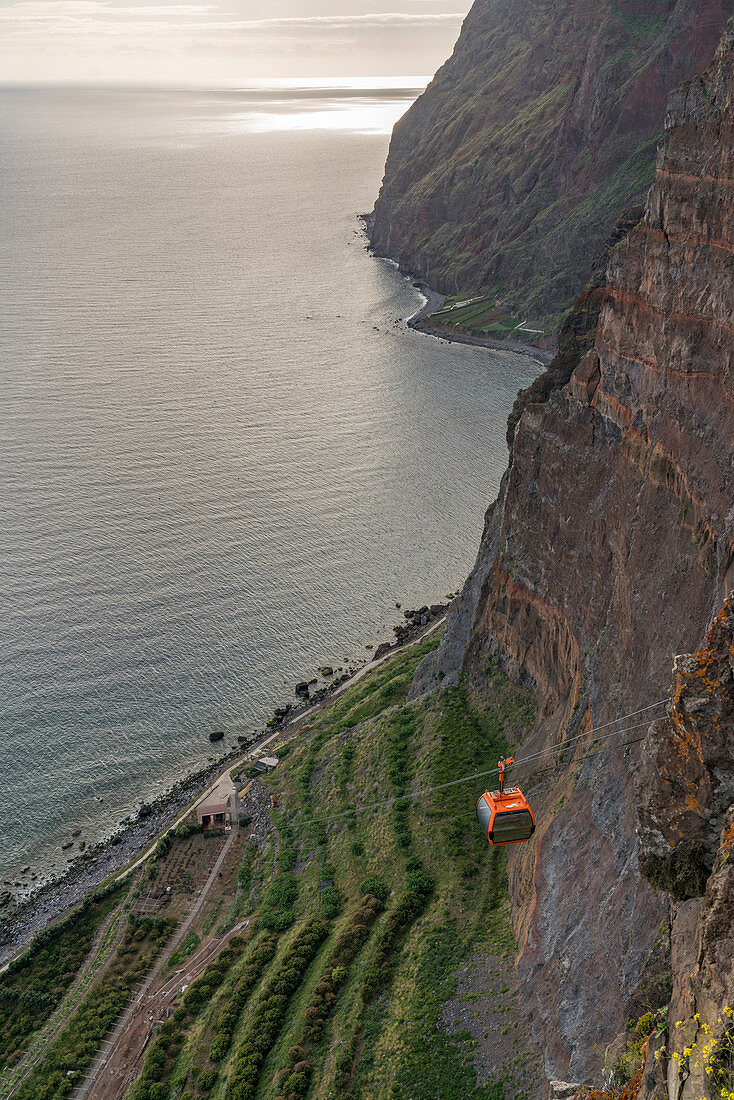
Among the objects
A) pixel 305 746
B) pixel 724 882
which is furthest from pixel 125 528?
pixel 724 882

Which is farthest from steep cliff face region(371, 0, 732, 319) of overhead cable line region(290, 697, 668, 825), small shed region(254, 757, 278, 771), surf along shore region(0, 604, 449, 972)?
overhead cable line region(290, 697, 668, 825)

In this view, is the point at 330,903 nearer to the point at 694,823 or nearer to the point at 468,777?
the point at 468,777

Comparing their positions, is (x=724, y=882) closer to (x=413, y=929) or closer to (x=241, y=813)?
(x=413, y=929)

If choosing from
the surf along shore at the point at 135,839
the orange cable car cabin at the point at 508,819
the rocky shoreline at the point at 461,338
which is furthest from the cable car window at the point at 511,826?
the rocky shoreline at the point at 461,338

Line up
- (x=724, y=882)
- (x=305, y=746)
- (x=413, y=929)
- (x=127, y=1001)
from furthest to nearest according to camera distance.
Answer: (x=305, y=746) < (x=127, y=1001) < (x=413, y=929) < (x=724, y=882)

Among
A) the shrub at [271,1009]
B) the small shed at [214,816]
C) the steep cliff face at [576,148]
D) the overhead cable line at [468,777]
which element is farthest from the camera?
the steep cliff face at [576,148]

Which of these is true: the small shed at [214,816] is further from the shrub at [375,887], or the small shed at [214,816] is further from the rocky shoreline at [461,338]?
the rocky shoreline at [461,338]

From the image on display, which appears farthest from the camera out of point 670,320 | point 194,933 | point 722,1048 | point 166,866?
point 166,866
